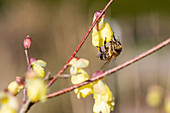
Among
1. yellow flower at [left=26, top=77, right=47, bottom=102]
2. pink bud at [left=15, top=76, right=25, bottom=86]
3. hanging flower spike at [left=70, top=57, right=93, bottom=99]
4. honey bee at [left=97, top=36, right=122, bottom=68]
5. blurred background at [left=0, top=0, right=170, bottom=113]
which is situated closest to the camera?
yellow flower at [left=26, top=77, right=47, bottom=102]

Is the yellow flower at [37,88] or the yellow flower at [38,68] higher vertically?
the yellow flower at [38,68]

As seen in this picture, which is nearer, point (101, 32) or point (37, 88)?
point (37, 88)

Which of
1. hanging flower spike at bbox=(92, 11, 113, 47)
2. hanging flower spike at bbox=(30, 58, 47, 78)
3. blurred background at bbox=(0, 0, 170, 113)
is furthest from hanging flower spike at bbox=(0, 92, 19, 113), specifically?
blurred background at bbox=(0, 0, 170, 113)

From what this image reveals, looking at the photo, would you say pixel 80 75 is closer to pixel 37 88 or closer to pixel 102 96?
pixel 102 96

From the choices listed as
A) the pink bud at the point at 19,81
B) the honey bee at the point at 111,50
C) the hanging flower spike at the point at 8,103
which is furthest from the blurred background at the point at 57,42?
the hanging flower spike at the point at 8,103

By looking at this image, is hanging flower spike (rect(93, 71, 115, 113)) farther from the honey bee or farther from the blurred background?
the blurred background

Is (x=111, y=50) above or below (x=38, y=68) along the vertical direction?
above

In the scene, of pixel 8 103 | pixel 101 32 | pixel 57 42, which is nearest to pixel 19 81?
pixel 8 103

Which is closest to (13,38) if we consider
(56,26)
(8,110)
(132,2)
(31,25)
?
(31,25)

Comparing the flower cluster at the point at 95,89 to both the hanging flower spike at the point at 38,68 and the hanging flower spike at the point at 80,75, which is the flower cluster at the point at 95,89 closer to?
the hanging flower spike at the point at 80,75
